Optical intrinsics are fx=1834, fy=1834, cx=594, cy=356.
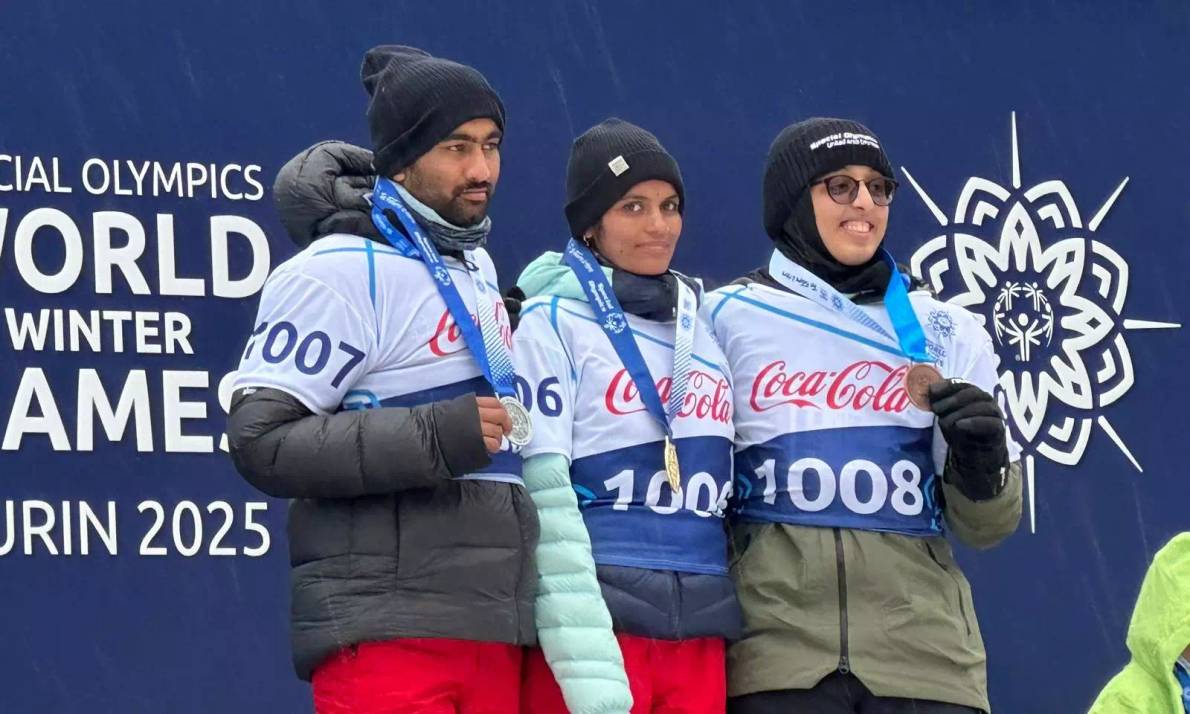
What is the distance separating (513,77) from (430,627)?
2.75 metres

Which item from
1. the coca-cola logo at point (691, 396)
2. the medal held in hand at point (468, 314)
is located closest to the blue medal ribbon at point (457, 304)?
the medal held in hand at point (468, 314)

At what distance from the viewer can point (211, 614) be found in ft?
16.4

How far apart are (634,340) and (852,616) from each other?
0.64 metres

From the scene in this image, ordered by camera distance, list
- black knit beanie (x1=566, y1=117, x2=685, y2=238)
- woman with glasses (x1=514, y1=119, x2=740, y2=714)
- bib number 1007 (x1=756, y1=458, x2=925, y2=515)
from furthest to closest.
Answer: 1. black knit beanie (x1=566, y1=117, x2=685, y2=238)
2. bib number 1007 (x1=756, y1=458, x2=925, y2=515)
3. woman with glasses (x1=514, y1=119, x2=740, y2=714)

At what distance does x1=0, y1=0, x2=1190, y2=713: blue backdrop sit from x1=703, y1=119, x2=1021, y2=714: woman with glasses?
1924 mm

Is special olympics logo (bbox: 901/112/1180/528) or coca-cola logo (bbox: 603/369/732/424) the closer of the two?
coca-cola logo (bbox: 603/369/732/424)

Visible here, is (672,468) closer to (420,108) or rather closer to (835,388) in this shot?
(835,388)

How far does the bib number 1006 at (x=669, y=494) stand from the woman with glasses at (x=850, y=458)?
14 cm

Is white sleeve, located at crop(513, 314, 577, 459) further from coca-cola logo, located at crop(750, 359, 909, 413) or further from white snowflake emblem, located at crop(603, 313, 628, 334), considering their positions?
coca-cola logo, located at crop(750, 359, 909, 413)

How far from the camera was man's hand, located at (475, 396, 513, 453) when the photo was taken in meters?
2.93

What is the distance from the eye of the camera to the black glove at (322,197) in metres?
3.18

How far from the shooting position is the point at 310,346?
299cm

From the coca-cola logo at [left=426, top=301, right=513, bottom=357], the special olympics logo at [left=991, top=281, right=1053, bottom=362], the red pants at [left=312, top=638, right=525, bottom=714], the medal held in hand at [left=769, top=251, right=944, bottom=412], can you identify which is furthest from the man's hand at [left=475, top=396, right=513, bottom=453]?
the special olympics logo at [left=991, top=281, right=1053, bottom=362]

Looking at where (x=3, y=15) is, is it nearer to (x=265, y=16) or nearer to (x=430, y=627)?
(x=265, y=16)
